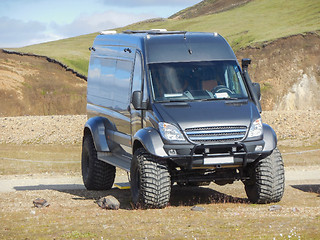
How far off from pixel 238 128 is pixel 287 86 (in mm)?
48855

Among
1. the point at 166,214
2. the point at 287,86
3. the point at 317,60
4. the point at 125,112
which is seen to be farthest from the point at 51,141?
the point at 317,60

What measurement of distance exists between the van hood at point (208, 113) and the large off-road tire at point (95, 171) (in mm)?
4186

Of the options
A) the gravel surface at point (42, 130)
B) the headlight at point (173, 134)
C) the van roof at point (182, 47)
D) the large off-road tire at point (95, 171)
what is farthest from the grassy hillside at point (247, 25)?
the headlight at point (173, 134)

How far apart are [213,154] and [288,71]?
51.9 meters

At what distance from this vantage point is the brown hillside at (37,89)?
63344 mm

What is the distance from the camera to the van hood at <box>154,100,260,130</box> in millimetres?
11680

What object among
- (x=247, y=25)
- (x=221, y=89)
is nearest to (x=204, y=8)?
(x=247, y=25)

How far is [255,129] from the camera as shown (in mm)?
11961

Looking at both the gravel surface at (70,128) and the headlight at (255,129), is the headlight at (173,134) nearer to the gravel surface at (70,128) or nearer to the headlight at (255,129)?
the headlight at (255,129)

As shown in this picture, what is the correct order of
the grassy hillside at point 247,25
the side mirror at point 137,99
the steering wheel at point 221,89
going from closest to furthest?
the side mirror at point 137,99
the steering wheel at point 221,89
the grassy hillside at point 247,25

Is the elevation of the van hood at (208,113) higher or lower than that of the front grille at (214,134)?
higher

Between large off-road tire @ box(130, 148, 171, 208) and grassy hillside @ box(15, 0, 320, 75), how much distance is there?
59.2 m

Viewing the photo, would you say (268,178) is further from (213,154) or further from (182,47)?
(182,47)

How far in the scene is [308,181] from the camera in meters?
18.0
